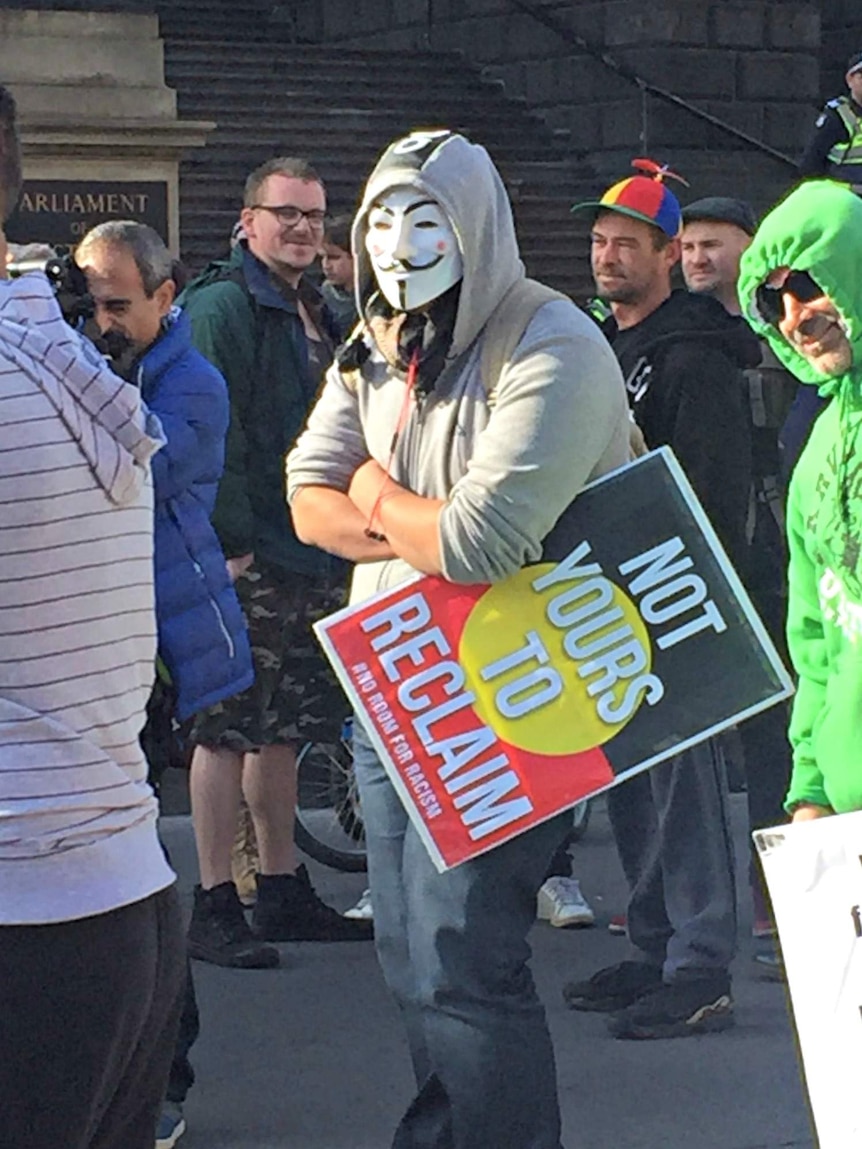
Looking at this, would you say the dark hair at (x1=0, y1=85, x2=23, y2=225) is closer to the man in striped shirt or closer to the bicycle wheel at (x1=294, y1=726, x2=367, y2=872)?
the man in striped shirt

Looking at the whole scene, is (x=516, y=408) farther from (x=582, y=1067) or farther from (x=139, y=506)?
(x=582, y=1067)

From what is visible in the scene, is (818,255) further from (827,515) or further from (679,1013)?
(679,1013)

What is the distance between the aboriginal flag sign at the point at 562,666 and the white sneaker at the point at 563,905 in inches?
116

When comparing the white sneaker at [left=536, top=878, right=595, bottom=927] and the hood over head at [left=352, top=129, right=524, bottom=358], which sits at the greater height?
the hood over head at [left=352, top=129, right=524, bottom=358]

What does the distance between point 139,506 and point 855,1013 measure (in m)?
1.18

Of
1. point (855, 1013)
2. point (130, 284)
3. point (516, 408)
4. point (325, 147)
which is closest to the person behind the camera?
point (855, 1013)

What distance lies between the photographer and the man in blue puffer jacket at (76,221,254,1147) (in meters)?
5.01

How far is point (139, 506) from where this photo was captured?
2992 mm

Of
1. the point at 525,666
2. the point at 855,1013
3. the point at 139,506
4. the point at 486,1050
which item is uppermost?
the point at 139,506

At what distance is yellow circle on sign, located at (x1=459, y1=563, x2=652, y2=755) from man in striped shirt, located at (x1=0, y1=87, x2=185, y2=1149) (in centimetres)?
111

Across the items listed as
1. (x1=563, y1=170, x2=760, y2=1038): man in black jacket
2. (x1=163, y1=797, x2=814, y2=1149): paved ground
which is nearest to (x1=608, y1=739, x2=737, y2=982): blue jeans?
(x1=563, y1=170, x2=760, y2=1038): man in black jacket

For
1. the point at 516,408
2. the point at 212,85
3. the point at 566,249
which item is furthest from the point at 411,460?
the point at 212,85

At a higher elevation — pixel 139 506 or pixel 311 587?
pixel 139 506

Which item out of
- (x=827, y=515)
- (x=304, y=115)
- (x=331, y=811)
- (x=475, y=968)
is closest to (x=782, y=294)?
(x=827, y=515)
